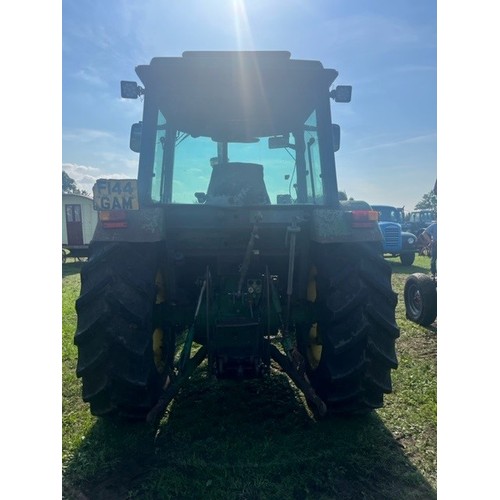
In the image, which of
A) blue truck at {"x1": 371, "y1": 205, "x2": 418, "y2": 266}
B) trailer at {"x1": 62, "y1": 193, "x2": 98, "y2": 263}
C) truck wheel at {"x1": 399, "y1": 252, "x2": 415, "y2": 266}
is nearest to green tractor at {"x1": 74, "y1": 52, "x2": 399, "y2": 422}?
blue truck at {"x1": 371, "y1": 205, "x2": 418, "y2": 266}

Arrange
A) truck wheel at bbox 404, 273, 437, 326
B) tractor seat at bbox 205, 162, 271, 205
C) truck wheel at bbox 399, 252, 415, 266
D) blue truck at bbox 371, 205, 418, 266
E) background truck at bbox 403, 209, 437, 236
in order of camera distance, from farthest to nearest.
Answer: background truck at bbox 403, 209, 437, 236 → truck wheel at bbox 399, 252, 415, 266 → blue truck at bbox 371, 205, 418, 266 → truck wheel at bbox 404, 273, 437, 326 → tractor seat at bbox 205, 162, 271, 205

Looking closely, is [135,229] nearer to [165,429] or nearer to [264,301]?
[264,301]

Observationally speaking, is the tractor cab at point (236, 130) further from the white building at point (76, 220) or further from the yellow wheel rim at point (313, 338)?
the white building at point (76, 220)

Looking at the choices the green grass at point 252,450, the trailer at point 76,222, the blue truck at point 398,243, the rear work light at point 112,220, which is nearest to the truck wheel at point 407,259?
the blue truck at point 398,243

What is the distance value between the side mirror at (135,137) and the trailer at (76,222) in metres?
13.4

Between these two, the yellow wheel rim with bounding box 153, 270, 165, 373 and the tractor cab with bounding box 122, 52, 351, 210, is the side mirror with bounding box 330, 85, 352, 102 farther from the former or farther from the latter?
the yellow wheel rim with bounding box 153, 270, 165, 373

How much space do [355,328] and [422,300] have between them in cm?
331

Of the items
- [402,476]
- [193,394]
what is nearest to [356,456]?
[402,476]

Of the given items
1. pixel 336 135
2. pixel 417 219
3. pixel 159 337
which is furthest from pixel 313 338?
pixel 417 219

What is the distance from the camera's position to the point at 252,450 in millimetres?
2418

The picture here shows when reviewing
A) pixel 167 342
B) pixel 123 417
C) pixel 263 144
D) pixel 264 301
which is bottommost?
pixel 123 417

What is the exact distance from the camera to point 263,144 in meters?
3.23

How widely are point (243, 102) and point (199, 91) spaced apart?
36 cm

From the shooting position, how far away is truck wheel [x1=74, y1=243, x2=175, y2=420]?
91.3 inches
